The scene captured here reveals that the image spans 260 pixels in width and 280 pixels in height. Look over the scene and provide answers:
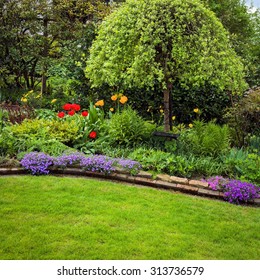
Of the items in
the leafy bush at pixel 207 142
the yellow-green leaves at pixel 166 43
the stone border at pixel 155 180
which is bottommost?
the stone border at pixel 155 180

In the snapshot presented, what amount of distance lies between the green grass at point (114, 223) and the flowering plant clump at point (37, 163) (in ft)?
0.63

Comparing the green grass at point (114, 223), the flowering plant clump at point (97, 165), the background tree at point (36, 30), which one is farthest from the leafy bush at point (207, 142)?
the background tree at point (36, 30)

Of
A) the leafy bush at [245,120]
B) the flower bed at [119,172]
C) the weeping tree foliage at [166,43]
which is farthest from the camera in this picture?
the leafy bush at [245,120]

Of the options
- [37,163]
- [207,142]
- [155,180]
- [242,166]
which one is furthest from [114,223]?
[207,142]

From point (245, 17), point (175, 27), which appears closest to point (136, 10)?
point (175, 27)

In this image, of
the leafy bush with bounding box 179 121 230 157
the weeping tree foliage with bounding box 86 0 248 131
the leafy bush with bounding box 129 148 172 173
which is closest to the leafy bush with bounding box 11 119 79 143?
the weeping tree foliage with bounding box 86 0 248 131

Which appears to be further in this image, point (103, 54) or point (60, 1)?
point (60, 1)

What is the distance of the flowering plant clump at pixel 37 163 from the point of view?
16.0 feet

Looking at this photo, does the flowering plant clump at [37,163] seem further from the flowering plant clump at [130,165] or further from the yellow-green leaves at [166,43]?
the yellow-green leaves at [166,43]

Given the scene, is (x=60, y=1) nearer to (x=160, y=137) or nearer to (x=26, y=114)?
(x=26, y=114)

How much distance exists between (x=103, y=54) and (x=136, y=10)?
2.76ft

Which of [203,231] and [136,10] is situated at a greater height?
[136,10]

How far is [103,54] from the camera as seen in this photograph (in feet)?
18.2

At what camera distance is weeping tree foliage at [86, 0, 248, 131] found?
509cm
